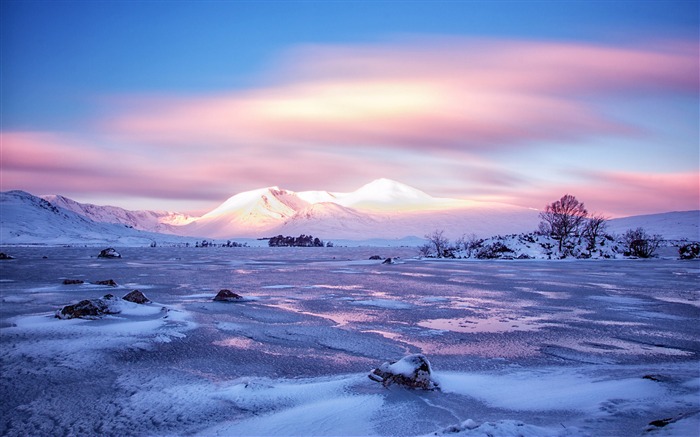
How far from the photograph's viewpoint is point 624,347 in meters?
6.64

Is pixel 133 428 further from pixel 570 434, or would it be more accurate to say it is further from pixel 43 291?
pixel 43 291

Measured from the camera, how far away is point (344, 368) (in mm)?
5629

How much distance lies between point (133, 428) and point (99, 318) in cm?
507

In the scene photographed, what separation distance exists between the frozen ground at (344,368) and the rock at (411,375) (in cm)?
11

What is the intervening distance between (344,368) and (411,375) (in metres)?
1.21

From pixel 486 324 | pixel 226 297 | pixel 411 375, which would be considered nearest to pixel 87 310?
pixel 226 297

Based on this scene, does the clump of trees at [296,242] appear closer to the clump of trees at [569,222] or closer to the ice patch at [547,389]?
the clump of trees at [569,222]

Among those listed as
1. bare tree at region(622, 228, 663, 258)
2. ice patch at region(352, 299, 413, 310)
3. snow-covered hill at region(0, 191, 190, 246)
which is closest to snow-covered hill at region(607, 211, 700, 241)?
bare tree at region(622, 228, 663, 258)

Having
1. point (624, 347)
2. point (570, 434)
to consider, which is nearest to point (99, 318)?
point (570, 434)

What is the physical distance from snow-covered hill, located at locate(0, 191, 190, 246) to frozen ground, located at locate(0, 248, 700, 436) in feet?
281

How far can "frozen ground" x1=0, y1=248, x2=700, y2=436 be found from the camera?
3.87 m

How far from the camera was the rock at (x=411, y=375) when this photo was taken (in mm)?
4656

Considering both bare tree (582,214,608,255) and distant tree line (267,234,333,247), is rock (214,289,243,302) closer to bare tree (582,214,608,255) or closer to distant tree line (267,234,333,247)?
bare tree (582,214,608,255)

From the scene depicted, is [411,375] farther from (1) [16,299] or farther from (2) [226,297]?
(1) [16,299]
